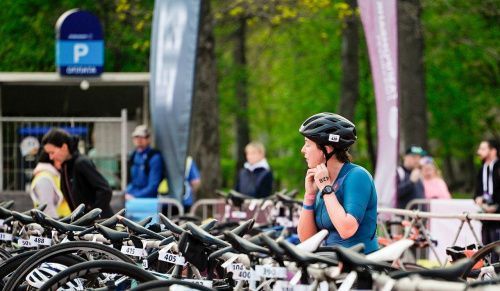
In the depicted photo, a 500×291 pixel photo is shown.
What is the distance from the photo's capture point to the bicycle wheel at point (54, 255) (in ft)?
24.7

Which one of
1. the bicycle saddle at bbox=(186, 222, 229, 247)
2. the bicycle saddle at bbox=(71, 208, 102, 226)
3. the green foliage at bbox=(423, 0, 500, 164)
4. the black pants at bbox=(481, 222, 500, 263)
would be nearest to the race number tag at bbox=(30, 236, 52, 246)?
the bicycle saddle at bbox=(71, 208, 102, 226)

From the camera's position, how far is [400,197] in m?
18.2

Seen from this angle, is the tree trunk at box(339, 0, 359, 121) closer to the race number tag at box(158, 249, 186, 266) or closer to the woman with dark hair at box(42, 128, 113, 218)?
the woman with dark hair at box(42, 128, 113, 218)

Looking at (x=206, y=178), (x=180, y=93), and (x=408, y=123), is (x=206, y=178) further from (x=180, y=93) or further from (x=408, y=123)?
(x=180, y=93)

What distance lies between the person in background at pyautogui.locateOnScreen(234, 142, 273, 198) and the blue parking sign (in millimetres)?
3542

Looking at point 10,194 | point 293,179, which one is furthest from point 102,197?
point 293,179

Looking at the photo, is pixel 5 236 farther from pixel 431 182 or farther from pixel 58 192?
pixel 431 182

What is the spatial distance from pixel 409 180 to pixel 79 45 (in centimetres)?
537

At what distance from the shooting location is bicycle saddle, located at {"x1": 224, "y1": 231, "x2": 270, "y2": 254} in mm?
6457

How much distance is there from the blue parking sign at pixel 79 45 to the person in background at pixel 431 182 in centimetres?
481

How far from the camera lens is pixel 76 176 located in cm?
1168

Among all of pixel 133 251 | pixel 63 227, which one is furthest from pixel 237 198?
pixel 133 251

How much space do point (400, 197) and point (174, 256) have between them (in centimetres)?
1103

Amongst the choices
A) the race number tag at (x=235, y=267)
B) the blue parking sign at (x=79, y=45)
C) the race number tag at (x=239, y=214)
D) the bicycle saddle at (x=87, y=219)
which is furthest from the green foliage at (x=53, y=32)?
the race number tag at (x=235, y=267)
